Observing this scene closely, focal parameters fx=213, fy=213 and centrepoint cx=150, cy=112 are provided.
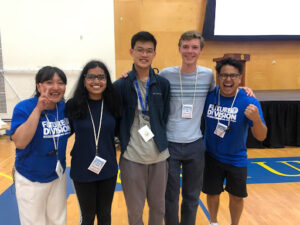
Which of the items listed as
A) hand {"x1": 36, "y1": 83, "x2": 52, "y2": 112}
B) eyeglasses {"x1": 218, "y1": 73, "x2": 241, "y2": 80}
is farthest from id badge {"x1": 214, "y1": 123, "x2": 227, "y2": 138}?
hand {"x1": 36, "y1": 83, "x2": 52, "y2": 112}

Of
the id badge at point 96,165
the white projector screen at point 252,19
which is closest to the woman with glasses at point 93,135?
the id badge at point 96,165

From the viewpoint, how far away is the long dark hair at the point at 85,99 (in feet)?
5.13

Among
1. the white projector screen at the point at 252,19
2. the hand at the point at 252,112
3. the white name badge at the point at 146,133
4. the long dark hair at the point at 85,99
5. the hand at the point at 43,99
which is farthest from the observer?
the white projector screen at the point at 252,19

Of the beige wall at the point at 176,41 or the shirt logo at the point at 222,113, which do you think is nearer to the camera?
the shirt logo at the point at 222,113

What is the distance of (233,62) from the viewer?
1.94 meters

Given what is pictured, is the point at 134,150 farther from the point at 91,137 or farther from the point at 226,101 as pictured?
the point at 226,101

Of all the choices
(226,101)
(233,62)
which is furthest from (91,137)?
(233,62)

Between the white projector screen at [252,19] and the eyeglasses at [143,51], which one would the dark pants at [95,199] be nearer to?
the eyeglasses at [143,51]

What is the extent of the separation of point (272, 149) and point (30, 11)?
24.9ft

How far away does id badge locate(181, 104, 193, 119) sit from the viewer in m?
1.86

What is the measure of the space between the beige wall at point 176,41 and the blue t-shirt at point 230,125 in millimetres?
3811

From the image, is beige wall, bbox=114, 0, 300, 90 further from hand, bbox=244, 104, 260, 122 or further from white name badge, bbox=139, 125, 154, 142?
white name badge, bbox=139, 125, 154, 142

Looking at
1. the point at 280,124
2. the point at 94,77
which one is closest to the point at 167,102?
the point at 94,77

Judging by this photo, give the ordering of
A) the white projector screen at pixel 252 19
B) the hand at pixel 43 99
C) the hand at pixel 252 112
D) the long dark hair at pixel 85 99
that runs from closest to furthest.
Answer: the hand at pixel 43 99
the long dark hair at pixel 85 99
the hand at pixel 252 112
the white projector screen at pixel 252 19
